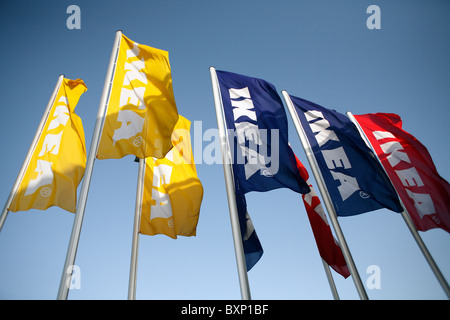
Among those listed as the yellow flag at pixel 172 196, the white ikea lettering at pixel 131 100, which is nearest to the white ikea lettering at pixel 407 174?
the yellow flag at pixel 172 196

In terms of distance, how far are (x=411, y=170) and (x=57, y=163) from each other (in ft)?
34.7

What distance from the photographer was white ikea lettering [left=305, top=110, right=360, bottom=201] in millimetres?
8204

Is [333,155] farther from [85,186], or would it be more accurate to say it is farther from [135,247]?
[85,186]

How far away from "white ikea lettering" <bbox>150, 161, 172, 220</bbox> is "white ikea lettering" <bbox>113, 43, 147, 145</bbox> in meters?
2.58

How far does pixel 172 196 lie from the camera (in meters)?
8.47

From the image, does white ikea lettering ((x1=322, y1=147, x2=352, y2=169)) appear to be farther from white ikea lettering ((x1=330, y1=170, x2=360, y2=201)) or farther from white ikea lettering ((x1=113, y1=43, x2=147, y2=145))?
white ikea lettering ((x1=113, y1=43, x2=147, y2=145))

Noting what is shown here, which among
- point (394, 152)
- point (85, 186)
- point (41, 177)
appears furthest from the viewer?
→ point (394, 152)

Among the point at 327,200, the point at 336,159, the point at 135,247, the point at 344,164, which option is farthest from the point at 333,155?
the point at 135,247

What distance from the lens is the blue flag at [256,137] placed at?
6621 mm

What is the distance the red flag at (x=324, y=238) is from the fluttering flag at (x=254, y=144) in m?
2.97

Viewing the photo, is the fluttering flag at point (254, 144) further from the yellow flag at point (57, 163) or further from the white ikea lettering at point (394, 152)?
the white ikea lettering at point (394, 152)

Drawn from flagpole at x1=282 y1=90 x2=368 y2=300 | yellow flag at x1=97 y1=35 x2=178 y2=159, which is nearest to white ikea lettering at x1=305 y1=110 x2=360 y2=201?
flagpole at x1=282 y1=90 x2=368 y2=300
